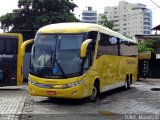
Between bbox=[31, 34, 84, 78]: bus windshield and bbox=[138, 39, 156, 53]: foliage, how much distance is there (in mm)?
28982

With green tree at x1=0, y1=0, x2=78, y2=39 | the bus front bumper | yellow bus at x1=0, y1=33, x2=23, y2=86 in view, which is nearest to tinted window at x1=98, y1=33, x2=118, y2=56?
the bus front bumper

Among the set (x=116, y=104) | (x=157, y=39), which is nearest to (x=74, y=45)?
(x=116, y=104)

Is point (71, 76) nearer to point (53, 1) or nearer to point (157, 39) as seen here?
point (53, 1)

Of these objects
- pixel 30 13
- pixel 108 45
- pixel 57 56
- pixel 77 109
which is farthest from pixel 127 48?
pixel 30 13

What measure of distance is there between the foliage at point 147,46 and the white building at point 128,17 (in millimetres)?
26828

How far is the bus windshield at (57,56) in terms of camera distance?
16078 millimetres

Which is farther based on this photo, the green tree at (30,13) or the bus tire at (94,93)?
the green tree at (30,13)

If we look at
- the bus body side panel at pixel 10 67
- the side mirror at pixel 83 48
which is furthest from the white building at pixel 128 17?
the side mirror at pixel 83 48

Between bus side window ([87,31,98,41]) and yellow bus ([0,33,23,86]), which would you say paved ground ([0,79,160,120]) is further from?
yellow bus ([0,33,23,86])

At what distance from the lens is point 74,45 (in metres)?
16.4

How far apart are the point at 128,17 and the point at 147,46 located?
3648cm

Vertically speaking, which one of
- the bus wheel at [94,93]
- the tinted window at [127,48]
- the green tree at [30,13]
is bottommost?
the bus wheel at [94,93]

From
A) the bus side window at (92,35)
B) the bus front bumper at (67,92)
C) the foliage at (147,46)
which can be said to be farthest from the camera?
the foliage at (147,46)

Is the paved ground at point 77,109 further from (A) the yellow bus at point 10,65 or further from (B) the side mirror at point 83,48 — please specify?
(A) the yellow bus at point 10,65
